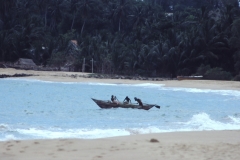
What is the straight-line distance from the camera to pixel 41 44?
187 ft

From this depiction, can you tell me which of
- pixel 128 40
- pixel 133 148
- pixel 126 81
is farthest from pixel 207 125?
pixel 128 40

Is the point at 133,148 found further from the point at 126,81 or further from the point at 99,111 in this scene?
the point at 126,81

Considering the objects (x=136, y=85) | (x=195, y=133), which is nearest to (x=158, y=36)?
(x=136, y=85)

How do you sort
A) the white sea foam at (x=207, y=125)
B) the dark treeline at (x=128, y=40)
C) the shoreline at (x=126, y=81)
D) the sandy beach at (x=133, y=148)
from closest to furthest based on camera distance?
the sandy beach at (x=133, y=148) < the white sea foam at (x=207, y=125) < the shoreline at (x=126, y=81) < the dark treeline at (x=128, y=40)

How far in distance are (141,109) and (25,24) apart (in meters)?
40.3

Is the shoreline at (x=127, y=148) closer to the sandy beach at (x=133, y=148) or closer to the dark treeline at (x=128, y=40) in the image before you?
the sandy beach at (x=133, y=148)

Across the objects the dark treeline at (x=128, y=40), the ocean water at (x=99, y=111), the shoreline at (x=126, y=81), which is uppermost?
the dark treeline at (x=128, y=40)

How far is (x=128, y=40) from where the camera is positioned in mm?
61750

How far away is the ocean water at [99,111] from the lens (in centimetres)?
1495

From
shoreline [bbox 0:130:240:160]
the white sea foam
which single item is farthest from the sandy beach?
the white sea foam

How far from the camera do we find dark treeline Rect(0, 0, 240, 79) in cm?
5047

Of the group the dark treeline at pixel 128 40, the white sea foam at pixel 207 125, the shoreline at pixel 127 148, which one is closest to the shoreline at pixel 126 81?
the dark treeline at pixel 128 40

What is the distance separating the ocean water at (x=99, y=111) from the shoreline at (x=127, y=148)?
1.49 metres

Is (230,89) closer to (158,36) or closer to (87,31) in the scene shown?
(158,36)
